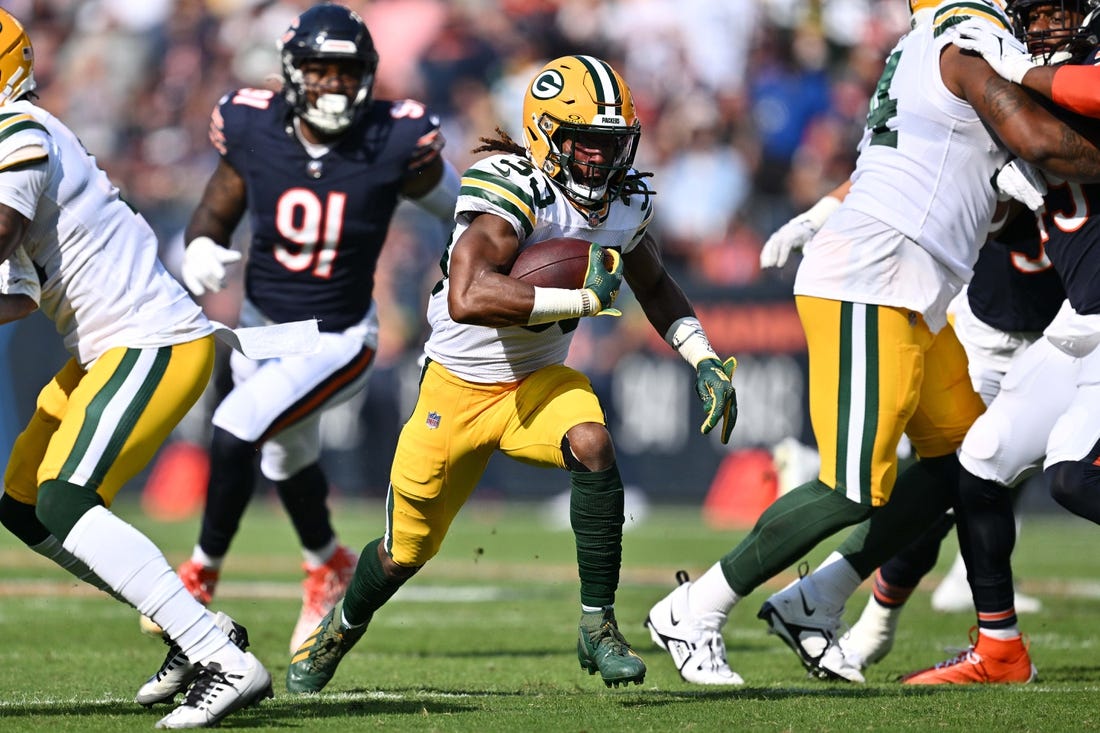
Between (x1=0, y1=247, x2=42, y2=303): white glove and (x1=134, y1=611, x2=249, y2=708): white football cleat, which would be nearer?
(x1=0, y1=247, x2=42, y2=303): white glove

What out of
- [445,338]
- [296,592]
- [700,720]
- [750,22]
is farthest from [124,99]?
[700,720]

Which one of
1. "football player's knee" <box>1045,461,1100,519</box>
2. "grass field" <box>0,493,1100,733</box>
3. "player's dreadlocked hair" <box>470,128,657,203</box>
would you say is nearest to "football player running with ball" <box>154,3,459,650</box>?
"grass field" <box>0,493,1100,733</box>

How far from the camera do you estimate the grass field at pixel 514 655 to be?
4195 millimetres

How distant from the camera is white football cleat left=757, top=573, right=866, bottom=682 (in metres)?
5.36

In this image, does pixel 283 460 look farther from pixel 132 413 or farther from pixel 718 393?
pixel 718 393

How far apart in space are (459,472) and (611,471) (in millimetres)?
564

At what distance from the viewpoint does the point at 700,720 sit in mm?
4125

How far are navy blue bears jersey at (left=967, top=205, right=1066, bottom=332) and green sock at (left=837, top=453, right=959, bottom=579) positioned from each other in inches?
24.9

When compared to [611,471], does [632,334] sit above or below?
below

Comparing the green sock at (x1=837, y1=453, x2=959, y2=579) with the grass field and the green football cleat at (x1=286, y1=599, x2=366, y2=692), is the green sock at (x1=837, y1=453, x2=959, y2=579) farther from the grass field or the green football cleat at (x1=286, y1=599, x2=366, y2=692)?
the green football cleat at (x1=286, y1=599, x2=366, y2=692)

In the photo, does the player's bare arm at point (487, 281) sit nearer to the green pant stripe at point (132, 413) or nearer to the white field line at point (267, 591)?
the green pant stripe at point (132, 413)

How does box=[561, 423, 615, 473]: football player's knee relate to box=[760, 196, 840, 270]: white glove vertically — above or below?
below

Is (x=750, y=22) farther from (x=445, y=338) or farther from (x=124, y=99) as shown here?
(x=445, y=338)

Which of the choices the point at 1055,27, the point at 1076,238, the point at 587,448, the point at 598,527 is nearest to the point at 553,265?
the point at 587,448
